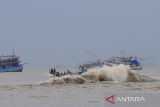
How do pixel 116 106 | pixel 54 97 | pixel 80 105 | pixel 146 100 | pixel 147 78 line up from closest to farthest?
pixel 116 106
pixel 146 100
pixel 80 105
pixel 54 97
pixel 147 78

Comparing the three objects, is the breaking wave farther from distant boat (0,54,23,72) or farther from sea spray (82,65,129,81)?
distant boat (0,54,23,72)

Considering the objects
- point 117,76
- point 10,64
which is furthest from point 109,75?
point 10,64

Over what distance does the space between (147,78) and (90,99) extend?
27.7m

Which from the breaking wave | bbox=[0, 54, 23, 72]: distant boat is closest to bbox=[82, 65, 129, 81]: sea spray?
the breaking wave

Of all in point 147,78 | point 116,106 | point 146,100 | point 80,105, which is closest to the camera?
point 116,106

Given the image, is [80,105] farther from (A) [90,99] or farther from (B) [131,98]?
(B) [131,98]

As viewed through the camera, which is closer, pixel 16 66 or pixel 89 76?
pixel 89 76

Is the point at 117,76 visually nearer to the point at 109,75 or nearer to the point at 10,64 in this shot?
the point at 109,75

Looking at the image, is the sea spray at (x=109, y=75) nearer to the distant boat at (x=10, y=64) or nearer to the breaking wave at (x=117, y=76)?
the breaking wave at (x=117, y=76)

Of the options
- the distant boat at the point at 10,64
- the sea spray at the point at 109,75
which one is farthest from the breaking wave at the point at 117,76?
the distant boat at the point at 10,64

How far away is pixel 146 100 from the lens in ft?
74.8

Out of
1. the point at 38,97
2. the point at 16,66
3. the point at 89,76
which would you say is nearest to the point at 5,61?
the point at 16,66

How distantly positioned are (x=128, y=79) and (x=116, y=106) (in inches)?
1445

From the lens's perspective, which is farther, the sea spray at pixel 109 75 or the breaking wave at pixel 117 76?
the sea spray at pixel 109 75
